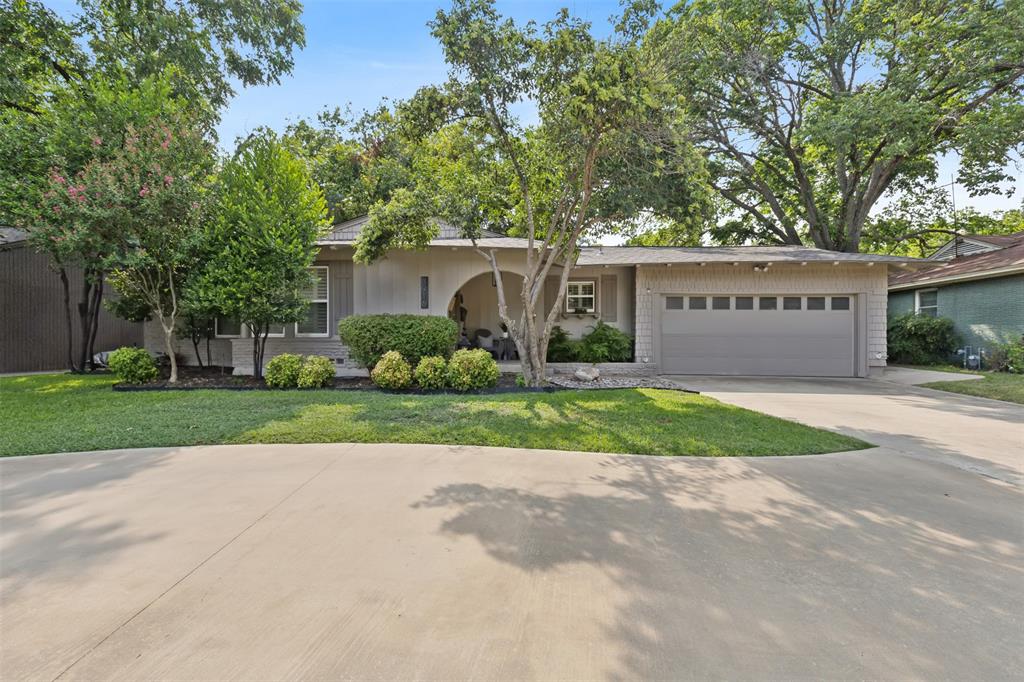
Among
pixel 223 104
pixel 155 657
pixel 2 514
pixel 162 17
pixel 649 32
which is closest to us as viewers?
pixel 155 657

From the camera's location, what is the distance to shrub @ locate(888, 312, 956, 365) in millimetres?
13383

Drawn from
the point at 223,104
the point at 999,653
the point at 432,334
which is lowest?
the point at 999,653

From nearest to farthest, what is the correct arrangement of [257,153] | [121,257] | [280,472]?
[280,472] < [121,257] < [257,153]

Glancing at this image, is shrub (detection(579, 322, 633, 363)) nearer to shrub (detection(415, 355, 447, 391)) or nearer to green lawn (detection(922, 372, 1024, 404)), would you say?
shrub (detection(415, 355, 447, 391))

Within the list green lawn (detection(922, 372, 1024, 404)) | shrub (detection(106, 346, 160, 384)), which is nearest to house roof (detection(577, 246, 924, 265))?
green lawn (detection(922, 372, 1024, 404))

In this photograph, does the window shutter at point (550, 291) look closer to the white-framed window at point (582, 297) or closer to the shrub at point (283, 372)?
the white-framed window at point (582, 297)

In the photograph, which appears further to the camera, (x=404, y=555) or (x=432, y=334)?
(x=432, y=334)

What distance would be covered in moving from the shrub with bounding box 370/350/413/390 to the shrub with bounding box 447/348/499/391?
75cm

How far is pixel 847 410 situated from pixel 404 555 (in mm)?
7307

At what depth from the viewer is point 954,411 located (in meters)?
6.95

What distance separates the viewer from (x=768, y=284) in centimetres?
1143

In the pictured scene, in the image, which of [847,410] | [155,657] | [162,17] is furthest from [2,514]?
[162,17]

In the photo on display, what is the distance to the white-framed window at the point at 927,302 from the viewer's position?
1444 centimetres

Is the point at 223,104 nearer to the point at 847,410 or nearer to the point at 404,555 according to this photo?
the point at 404,555
